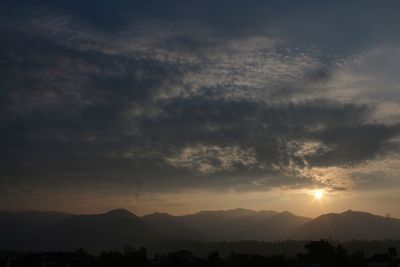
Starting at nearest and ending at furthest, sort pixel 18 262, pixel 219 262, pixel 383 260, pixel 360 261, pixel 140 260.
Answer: pixel 383 260, pixel 219 262, pixel 360 261, pixel 140 260, pixel 18 262

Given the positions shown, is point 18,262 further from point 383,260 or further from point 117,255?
point 383,260

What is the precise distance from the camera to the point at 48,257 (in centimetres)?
9994

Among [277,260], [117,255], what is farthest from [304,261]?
[117,255]

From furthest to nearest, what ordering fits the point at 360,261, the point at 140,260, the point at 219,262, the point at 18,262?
1. the point at 18,262
2. the point at 140,260
3. the point at 360,261
4. the point at 219,262

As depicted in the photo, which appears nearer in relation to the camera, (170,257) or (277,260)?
(277,260)

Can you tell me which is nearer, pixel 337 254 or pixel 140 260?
pixel 337 254

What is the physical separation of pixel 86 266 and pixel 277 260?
148ft

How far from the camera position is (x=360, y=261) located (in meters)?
106

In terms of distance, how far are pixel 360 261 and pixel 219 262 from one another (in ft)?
120

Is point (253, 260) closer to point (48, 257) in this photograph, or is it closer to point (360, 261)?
point (360, 261)

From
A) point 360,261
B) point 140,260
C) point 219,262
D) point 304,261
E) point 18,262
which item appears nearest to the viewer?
point 219,262

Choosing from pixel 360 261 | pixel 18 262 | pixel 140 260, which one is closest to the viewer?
pixel 360 261

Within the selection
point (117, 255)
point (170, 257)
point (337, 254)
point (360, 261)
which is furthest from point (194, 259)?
point (360, 261)

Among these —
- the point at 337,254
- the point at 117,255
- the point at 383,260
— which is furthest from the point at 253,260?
the point at 117,255
